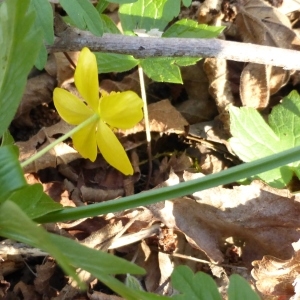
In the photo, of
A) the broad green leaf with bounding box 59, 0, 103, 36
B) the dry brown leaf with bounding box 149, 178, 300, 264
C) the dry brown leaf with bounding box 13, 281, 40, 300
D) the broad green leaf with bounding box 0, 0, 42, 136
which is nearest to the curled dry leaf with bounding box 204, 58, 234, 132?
the dry brown leaf with bounding box 149, 178, 300, 264

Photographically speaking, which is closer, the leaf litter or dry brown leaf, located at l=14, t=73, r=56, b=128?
the leaf litter

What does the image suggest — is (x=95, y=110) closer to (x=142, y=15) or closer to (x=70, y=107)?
(x=70, y=107)

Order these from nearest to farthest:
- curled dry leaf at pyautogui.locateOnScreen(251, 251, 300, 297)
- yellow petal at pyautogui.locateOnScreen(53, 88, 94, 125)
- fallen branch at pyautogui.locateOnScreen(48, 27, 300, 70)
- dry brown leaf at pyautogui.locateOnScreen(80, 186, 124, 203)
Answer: yellow petal at pyautogui.locateOnScreen(53, 88, 94, 125)
fallen branch at pyautogui.locateOnScreen(48, 27, 300, 70)
curled dry leaf at pyautogui.locateOnScreen(251, 251, 300, 297)
dry brown leaf at pyautogui.locateOnScreen(80, 186, 124, 203)

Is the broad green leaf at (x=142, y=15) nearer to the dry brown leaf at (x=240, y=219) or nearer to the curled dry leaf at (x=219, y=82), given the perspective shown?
the curled dry leaf at (x=219, y=82)

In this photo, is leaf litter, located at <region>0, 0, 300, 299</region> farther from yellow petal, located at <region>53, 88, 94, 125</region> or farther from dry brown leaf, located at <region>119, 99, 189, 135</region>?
yellow petal, located at <region>53, 88, 94, 125</region>

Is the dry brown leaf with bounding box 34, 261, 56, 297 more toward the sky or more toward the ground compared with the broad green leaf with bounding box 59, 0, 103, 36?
more toward the ground

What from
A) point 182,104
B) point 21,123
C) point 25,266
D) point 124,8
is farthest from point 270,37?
point 25,266
